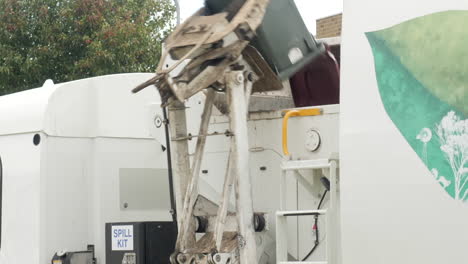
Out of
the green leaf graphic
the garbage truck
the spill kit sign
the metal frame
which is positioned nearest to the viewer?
the green leaf graphic

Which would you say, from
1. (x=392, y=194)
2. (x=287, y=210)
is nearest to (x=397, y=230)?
(x=392, y=194)

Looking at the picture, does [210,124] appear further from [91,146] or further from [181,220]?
[91,146]

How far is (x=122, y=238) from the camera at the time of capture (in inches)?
224

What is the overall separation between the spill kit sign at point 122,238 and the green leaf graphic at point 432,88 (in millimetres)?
2222

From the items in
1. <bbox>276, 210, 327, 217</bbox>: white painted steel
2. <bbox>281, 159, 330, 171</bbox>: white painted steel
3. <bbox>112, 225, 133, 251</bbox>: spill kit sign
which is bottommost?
<bbox>112, 225, 133, 251</bbox>: spill kit sign

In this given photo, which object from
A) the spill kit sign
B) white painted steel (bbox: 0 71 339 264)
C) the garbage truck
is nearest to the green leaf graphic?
the garbage truck

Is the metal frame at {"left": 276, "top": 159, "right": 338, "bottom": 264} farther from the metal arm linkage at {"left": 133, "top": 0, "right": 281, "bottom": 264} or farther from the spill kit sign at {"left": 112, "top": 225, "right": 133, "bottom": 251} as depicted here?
the spill kit sign at {"left": 112, "top": 225, "right": 133, "bottom": 251}

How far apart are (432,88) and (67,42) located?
34.9ft

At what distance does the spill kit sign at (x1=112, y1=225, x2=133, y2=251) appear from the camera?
18.6ft

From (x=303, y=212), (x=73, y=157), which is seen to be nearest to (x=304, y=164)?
(x=303, y=212)

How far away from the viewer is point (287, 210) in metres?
4.80

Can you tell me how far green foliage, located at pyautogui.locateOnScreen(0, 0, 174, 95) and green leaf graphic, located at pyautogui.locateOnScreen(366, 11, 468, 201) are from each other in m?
9.77

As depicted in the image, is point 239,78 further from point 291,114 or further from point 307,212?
A: point 307,212

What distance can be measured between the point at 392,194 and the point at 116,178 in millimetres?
2821
